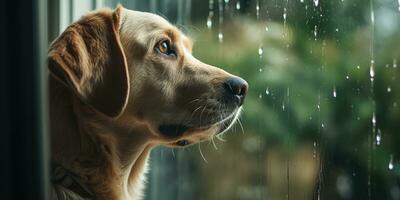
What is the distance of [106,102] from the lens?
100 centimetres

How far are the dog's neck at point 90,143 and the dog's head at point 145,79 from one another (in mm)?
31

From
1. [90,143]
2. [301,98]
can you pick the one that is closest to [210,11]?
[301,98]

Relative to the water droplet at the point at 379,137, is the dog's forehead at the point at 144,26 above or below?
above

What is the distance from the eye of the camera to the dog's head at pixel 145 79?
1.00 m

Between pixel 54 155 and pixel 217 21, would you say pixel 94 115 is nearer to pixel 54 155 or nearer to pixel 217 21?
pixel 54 155

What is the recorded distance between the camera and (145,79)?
1.11 m

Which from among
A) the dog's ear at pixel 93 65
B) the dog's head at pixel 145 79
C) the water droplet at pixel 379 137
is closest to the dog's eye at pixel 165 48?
the dog's head at pixel 145 79

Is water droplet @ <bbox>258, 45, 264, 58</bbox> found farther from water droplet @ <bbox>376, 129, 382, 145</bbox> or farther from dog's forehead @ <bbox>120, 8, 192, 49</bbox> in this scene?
water droplet @ <bbox>376, 129, 382, 145</bbox>

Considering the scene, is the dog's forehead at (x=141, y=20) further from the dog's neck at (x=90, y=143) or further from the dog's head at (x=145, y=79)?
the dog's neck at (x=90, y=143)

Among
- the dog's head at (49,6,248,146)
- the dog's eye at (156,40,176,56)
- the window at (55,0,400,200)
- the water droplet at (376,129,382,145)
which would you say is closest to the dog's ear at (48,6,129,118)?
the dog's head at (49,6,248,146)

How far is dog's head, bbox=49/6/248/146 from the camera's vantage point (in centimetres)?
100

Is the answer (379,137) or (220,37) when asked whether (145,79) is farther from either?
(379,137)

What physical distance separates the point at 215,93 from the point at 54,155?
333 mm

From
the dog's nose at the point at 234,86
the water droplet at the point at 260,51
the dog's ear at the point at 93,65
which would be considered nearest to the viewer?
the dog's ear at the point at 93,65
